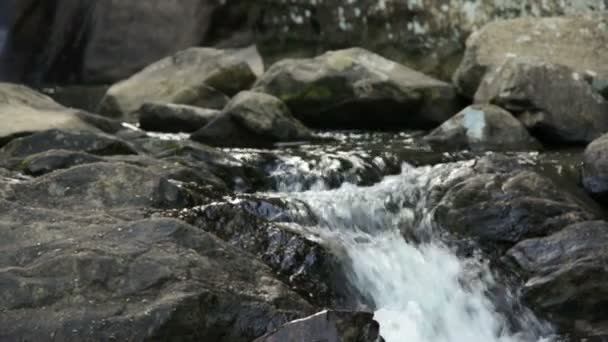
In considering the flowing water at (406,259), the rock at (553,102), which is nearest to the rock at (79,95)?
the rock at (553,102)

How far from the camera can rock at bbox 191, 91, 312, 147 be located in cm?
782

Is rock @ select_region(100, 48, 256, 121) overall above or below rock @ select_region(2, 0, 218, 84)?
above

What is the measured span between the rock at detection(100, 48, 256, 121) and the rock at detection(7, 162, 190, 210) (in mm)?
5008

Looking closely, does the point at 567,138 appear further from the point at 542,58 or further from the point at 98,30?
the point at 98,30

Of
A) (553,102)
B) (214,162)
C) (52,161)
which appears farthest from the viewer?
(553,102)

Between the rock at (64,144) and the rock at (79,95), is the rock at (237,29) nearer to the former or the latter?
the rock at (79,95)

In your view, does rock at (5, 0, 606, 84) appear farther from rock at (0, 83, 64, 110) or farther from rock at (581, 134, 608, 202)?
rock at (0, 83, 64, 110)

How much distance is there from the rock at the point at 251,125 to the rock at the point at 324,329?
14.8 ft

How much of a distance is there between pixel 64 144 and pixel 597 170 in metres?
3.54

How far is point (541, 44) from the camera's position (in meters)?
8.99

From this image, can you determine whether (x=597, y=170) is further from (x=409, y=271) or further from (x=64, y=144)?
(x=64, y=144)

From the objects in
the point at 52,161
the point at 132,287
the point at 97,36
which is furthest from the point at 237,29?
the point at 132,287

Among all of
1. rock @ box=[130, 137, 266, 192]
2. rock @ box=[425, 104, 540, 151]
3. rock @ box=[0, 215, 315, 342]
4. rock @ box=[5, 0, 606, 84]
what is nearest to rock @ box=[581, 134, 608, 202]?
rock @ box=[425, 104, 540, 151]

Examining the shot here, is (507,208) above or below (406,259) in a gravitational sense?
above
